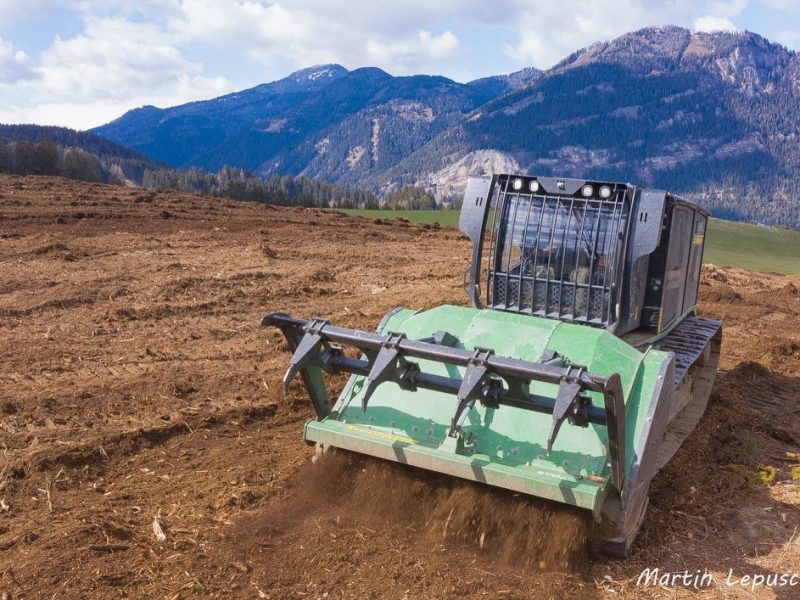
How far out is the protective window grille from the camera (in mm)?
6738

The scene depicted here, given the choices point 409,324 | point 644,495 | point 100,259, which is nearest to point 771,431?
point 644,495

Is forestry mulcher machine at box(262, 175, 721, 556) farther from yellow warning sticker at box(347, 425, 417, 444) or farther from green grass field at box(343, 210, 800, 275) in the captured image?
green grass field at box(343, 210, 800, 275)

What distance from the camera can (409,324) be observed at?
Result: 6004 millimetres

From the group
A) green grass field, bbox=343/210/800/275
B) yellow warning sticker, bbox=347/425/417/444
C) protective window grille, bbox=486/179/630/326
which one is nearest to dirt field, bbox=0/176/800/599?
yellow warning sticker, bbox=347/425/417/444

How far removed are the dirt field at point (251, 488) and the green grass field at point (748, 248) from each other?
1636 centimetres

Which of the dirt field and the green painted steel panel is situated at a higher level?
the green painted steel panel

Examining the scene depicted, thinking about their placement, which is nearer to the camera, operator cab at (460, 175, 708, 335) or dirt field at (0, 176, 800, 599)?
dirt field at (0, 176, 800, 599)

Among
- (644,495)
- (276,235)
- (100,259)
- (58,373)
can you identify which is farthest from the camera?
(276,235)

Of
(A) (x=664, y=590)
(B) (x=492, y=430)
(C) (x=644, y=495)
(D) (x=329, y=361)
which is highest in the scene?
(D) (x=329, y=361)

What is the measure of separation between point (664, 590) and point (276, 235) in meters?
18.9

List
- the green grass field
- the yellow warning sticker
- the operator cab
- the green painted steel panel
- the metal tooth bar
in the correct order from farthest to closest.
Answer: the green grass field, the metal tooth bar, the operator cab, the yellow warning sticker, the green painted steel panel

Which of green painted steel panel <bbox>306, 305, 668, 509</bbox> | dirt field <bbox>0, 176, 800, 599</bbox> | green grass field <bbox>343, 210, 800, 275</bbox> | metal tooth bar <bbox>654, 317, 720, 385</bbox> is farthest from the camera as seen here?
green grass field <bbox>343, 210, 800, 275</bbox>

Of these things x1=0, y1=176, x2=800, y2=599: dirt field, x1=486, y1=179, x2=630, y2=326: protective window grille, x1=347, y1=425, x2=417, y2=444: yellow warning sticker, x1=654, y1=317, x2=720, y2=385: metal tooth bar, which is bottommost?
x1=0, y1=176, x2=800, y2=599: dirt field

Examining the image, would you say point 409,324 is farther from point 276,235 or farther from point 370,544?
point 276,235
